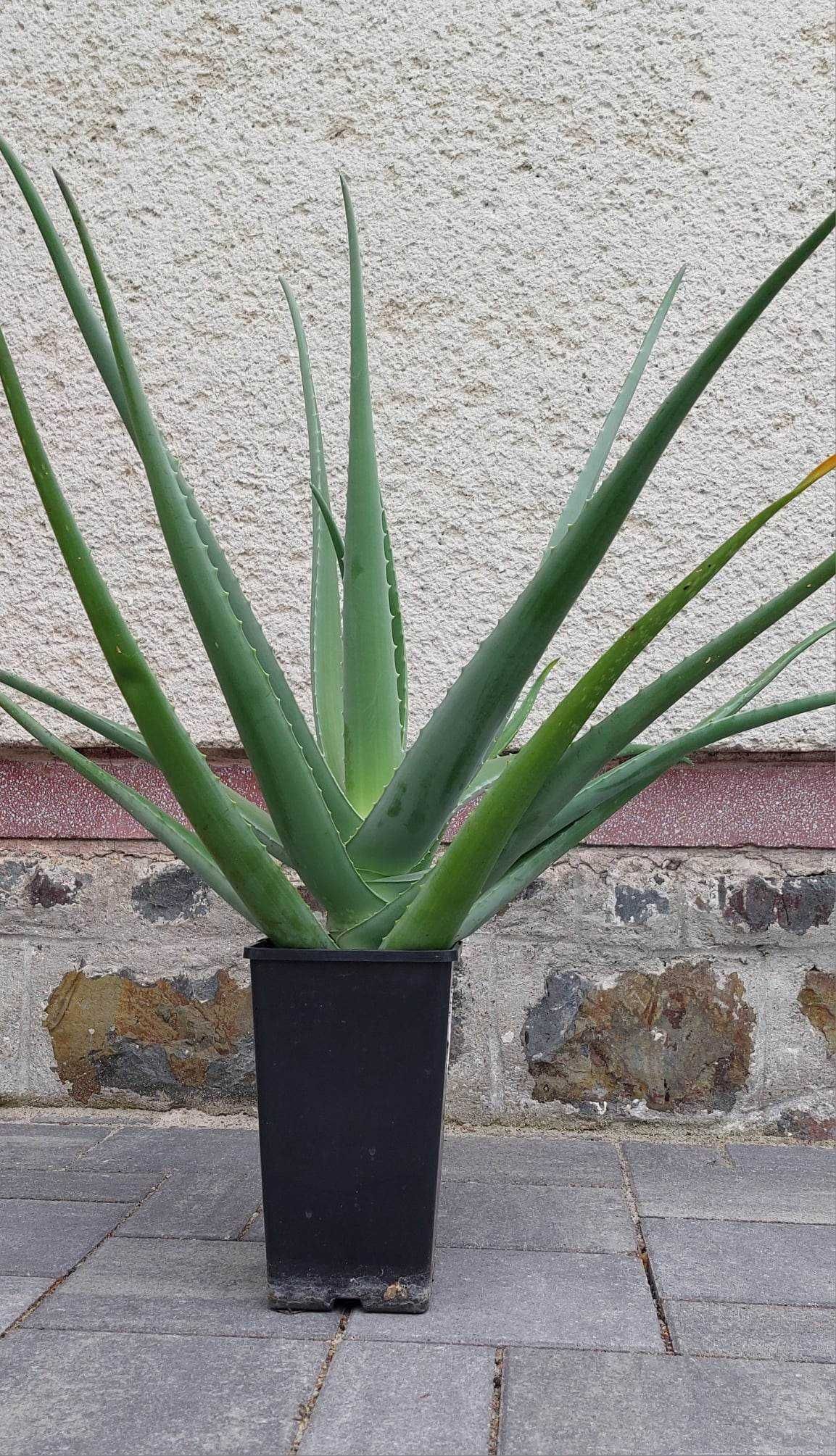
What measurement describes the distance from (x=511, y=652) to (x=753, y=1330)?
0.69m

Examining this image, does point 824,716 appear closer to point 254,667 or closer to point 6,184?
point 254,667

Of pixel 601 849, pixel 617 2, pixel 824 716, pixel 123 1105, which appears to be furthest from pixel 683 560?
pixel 123 1105

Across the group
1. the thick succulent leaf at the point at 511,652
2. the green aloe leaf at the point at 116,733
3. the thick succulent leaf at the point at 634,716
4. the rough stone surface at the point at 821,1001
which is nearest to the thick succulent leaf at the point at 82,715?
the green aloe leaf at the point at 116,733

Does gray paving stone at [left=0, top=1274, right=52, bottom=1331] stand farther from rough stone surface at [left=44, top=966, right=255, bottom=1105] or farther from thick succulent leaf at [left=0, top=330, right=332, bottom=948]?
rough stone surface at [left=44, top=966, right=255, bottom=1105]

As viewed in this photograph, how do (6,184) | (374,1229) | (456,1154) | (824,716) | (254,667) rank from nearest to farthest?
(254,667), (374,1229), (456,1154), (824,716), (6,184)

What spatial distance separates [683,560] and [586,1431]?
132 centimetres

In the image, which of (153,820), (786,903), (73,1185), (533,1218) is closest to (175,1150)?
(73,1185)

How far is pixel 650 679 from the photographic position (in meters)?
1.82

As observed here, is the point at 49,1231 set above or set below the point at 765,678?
below

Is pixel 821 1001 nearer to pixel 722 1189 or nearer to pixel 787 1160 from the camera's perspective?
pixel 787 1160

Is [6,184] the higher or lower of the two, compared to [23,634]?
higher

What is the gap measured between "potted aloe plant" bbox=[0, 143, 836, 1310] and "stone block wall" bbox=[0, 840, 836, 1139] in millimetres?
641

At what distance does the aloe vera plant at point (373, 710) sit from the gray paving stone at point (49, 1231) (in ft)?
1.50

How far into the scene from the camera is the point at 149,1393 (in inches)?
36.9
